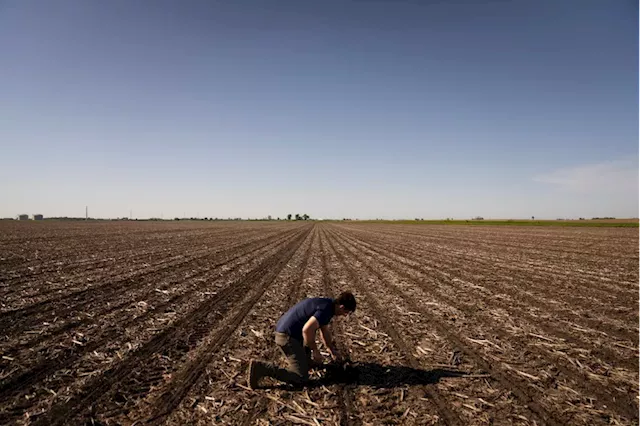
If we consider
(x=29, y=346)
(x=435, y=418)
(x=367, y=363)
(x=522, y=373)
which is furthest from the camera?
(x=29, y=346)

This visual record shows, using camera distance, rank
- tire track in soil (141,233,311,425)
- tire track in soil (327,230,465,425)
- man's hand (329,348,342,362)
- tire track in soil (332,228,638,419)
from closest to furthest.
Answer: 1. tire track in soil (327,230,465,425)
2. tire track in soil (141,233,311,425)
3. tire track in soil (332,228,638,419)
4. man's hand (329,348,342,362)

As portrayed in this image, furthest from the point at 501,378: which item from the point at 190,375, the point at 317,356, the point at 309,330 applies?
the point at 190,375

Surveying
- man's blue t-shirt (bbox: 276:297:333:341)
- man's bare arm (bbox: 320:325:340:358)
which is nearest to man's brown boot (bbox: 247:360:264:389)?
man's blue t-shirt (bbox: 276:297:333:341)

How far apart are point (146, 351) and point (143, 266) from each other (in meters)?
11.6

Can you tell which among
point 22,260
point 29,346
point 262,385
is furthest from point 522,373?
point 22,260

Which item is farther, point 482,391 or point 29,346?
point 29,346

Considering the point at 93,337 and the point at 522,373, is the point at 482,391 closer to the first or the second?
the point at 522,373

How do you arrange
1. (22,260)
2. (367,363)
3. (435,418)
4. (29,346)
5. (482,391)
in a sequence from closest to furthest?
(435,418), (482,391), (367,363), (29,346), (22,260)

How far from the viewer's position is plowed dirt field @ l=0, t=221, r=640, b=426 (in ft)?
16.5

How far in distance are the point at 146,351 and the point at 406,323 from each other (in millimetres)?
6172

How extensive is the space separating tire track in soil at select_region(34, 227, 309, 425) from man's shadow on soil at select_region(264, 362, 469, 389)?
2144mm

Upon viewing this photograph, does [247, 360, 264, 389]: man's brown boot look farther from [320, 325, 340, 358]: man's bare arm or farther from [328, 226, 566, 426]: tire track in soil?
[328, 226, 566, 426]: tire track in soil

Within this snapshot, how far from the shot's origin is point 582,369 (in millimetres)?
6355

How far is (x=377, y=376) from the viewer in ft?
19.9
